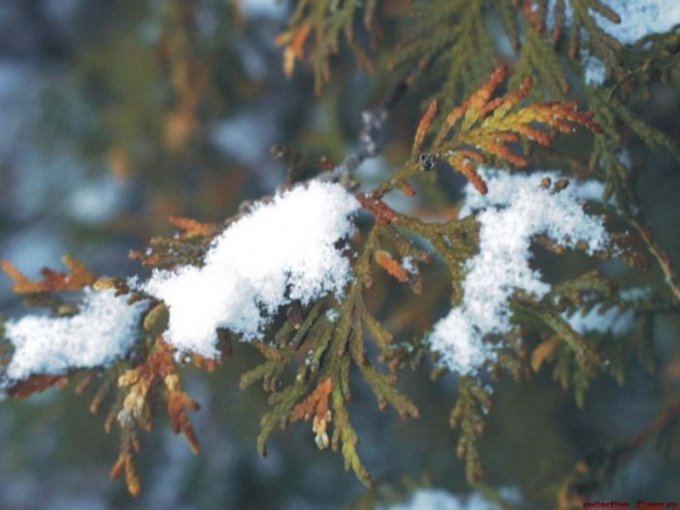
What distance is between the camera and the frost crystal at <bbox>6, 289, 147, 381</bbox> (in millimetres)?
1521

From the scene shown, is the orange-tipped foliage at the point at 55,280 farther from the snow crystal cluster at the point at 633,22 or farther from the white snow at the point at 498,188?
the snow crystal cluster at the point at 633,22

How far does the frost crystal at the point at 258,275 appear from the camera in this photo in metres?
1.36

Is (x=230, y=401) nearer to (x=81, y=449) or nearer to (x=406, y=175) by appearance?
(x=81, y=449)

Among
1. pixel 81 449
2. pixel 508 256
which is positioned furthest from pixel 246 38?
pixel 508 256

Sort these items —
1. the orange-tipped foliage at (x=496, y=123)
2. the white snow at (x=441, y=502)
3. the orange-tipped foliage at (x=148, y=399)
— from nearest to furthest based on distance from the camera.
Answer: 1. the orange-tipped foliage at (x=496, y=123)
2. the orange-tipped foliage at (x=148, y=399)
3. the white snow at (x=441, y=502)

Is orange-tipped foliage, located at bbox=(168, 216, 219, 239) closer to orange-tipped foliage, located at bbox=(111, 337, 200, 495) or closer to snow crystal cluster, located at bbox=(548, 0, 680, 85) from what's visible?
orange-tipped foliage, located at bbox=(111, 337, 200, 495)

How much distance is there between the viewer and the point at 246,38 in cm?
326

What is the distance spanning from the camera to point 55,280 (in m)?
1.49

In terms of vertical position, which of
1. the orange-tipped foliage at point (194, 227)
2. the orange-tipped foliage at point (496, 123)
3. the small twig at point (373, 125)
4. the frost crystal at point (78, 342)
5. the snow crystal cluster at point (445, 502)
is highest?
the small twig at point (373, 125)

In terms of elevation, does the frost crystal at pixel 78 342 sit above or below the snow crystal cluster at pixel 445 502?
above

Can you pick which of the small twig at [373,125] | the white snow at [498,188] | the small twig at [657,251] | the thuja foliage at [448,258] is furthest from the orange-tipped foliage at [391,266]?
the small twig at [657,251]

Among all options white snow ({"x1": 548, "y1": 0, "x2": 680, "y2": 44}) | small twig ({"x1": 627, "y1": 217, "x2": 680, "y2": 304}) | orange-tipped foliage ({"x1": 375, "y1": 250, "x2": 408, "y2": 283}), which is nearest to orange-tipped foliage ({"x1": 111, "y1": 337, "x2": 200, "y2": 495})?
orange-tipped foliage ({"x1": 375, "y1": 250, "x2": 408, "y2": 283})

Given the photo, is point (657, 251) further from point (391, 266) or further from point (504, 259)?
point (391, 266)

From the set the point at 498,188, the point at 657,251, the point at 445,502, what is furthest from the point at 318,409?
the point at 445,502
